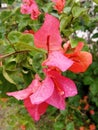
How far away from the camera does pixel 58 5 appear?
1106mm

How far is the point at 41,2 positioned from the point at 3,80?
913 millimetres

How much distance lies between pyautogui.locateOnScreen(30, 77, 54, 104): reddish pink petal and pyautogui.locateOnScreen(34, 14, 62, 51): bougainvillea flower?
6 cm

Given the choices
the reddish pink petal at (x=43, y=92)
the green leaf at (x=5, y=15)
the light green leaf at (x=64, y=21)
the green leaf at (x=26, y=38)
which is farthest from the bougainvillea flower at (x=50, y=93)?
the green leaf at (x=5, y=15)

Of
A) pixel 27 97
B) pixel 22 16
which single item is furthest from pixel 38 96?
pixel 22 16

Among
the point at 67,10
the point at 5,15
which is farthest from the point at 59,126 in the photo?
the point at 67,10

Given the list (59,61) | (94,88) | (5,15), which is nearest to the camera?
(59,61)

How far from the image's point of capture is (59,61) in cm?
55

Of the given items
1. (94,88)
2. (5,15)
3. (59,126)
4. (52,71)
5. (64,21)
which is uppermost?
(52,71)

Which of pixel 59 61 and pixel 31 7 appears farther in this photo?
pixel 31 7

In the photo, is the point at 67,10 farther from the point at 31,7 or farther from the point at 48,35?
the point at 48,35

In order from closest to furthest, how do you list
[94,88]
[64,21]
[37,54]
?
1. [37,54]
2. [64,21]
3. [94,88]

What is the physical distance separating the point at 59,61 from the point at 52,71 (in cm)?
3

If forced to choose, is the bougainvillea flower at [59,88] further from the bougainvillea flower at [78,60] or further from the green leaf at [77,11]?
the green leaf at [77,11]

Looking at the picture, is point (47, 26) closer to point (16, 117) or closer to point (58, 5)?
point (58, 5)
